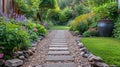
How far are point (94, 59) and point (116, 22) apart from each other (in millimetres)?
6024

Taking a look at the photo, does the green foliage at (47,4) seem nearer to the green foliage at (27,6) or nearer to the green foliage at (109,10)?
the green foliage at (27,6)

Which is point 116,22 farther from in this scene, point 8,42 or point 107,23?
point 8,42

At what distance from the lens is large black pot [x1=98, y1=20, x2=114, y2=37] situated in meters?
10.3

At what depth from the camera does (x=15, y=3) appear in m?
12.1

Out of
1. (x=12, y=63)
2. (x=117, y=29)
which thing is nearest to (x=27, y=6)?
(x=117, y=29)

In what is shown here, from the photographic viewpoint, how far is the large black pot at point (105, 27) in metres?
10.3

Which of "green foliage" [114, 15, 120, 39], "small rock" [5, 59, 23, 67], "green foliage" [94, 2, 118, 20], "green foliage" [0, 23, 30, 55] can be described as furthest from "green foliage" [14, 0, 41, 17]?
"small rock" [5, 59, 23, 67]

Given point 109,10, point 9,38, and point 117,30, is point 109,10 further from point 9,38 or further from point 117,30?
point 9,38

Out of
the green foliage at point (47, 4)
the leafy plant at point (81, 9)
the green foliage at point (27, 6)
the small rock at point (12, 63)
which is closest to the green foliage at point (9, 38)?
the small rock at point (12, 63)

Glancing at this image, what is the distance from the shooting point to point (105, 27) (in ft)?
33.9

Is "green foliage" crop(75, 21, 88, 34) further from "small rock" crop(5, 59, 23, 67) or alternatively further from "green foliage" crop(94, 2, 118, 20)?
"small rock" crop(5, 59, 23, 67)

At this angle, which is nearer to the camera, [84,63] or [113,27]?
[84,63]

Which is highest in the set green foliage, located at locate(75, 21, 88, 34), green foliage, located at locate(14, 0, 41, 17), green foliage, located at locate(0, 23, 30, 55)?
green foliage, located at locate(14, 0, 41, 17)

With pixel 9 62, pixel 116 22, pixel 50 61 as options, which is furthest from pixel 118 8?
pixel 9 62
